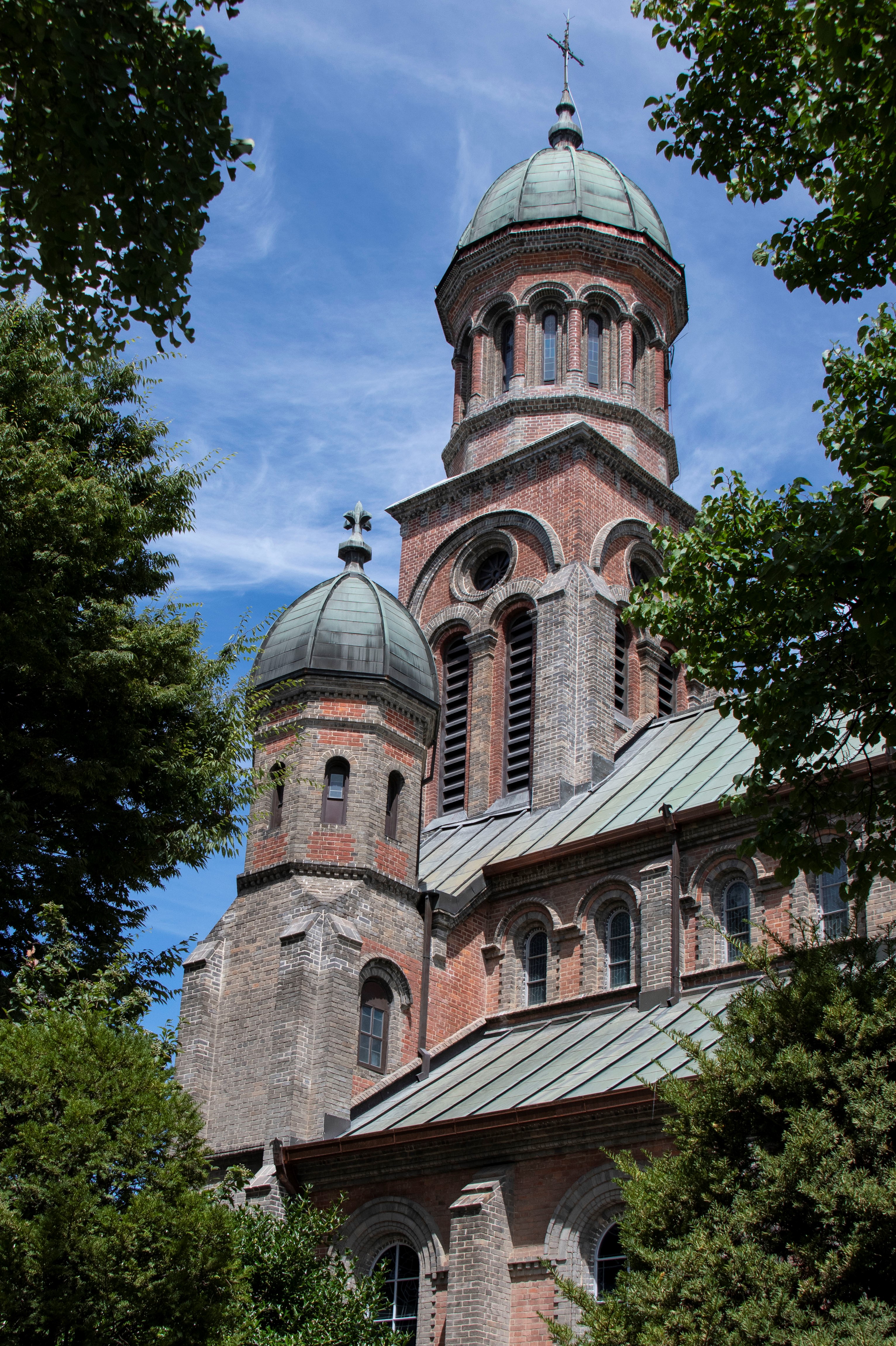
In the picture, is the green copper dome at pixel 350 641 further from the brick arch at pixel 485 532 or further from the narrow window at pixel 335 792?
the brick arch at pixel 485 532

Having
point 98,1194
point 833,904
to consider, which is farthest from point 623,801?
point 98,1194

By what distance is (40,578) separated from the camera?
13.4 metres

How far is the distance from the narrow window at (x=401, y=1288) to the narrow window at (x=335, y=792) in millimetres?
6839

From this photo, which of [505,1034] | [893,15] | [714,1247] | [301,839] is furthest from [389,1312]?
[893,15]

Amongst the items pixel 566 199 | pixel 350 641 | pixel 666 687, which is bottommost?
pixel 350 641

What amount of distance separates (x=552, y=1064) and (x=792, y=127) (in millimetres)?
12928

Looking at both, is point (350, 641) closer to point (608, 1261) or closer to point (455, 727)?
point (455, 727)

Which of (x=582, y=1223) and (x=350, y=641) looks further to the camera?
(x=350, y=641)

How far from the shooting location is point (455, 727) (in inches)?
1232

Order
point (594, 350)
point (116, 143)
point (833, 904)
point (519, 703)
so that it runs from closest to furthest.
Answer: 1. point (116, 143)
2. point (833, 904)
3. point (519, 703)
4. point (594, 350)

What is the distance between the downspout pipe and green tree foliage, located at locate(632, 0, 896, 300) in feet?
35.9

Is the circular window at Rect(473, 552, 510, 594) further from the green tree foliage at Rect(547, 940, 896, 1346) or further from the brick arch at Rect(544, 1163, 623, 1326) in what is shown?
the green tree foliage at Rect(547, 940, 896, 1346)

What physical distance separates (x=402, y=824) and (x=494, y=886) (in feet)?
6.57

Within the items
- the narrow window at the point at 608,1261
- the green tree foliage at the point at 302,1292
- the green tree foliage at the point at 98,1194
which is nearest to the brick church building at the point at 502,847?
the narrow window at the point at 608,1261
